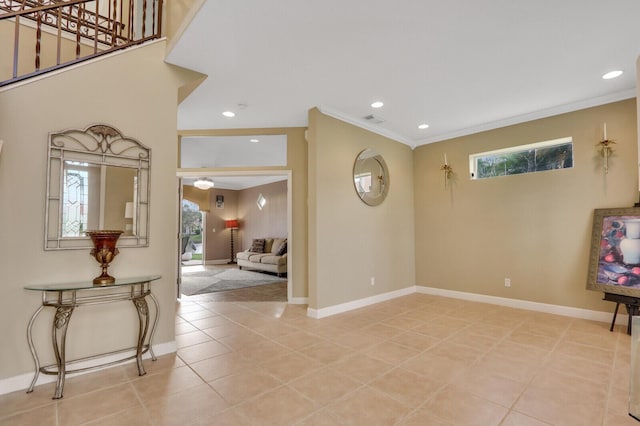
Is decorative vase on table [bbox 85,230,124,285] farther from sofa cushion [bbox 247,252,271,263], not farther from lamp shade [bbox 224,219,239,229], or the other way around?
lamp shade [bbox 224,219,239,229]

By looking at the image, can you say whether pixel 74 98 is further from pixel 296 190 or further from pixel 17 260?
pixel 296 190

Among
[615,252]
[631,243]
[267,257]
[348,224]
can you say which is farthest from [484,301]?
[267,257]

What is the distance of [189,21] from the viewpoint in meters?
2.47

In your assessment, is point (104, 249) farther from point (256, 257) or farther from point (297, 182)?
point (256, 257)

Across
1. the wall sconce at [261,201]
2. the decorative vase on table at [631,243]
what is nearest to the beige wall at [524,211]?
the decorative vase on table at [631,243]

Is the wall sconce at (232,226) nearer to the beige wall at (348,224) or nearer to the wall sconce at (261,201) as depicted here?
the wall sconce at (261,201)

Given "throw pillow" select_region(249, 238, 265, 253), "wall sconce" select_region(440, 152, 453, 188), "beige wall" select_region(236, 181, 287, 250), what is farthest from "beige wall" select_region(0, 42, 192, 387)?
"beige wall" select_region(236, 181, 287, 250)

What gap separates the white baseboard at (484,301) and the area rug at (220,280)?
8.73ft

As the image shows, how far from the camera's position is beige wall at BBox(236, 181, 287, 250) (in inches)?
358

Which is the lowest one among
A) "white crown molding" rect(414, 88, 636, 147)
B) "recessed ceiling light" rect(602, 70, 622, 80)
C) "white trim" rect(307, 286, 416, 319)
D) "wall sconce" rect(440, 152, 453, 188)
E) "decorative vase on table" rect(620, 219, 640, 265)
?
"white trim" rect(307, 286, 416, 319)

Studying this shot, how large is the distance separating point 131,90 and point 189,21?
2.81ft

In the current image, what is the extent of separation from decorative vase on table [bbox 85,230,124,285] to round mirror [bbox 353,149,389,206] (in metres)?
3.09

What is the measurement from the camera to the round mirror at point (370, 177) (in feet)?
15.3

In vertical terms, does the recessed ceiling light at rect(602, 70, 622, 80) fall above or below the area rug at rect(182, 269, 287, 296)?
above
